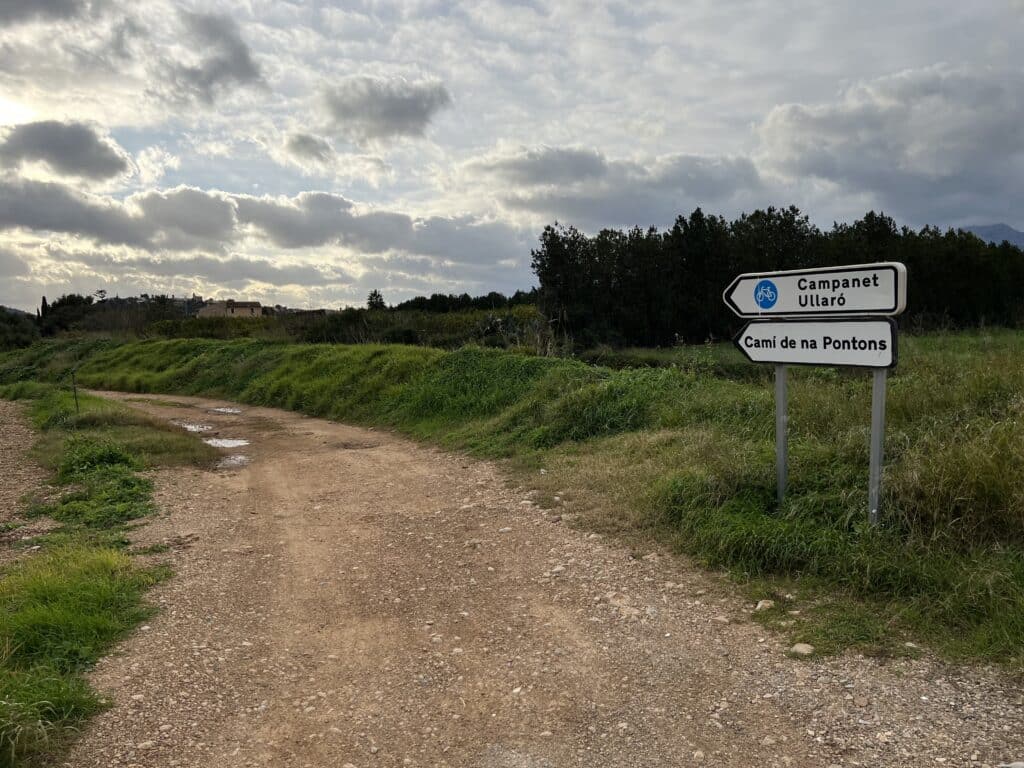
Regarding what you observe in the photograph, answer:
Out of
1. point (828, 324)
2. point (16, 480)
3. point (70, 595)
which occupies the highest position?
point (828, 324)

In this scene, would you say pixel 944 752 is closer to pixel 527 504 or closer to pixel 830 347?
pixel 830 347

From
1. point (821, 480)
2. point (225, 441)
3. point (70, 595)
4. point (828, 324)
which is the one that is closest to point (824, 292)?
point (828, 324)

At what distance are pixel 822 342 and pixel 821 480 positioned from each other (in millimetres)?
1036

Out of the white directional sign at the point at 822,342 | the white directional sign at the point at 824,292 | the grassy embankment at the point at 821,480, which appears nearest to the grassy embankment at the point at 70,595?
the grassy embankment at the point at 821,480

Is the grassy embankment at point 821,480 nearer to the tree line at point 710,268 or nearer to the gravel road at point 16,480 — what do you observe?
the gravel road at point 16,480

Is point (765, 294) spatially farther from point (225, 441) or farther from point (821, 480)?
point (225, 441)

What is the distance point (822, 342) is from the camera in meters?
4.74

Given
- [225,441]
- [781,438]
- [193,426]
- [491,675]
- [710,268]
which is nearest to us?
[491,675]

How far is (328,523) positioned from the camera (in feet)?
20.7

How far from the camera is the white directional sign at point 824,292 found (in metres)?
4.30

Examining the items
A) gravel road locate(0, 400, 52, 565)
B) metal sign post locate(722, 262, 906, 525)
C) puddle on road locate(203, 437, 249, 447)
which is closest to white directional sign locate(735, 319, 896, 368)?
metal sign post locate(722, 262, 906, 525)

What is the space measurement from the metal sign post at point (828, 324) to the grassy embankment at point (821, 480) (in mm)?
311

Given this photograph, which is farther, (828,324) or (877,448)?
(828,324)

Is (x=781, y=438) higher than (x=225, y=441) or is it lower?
higher
